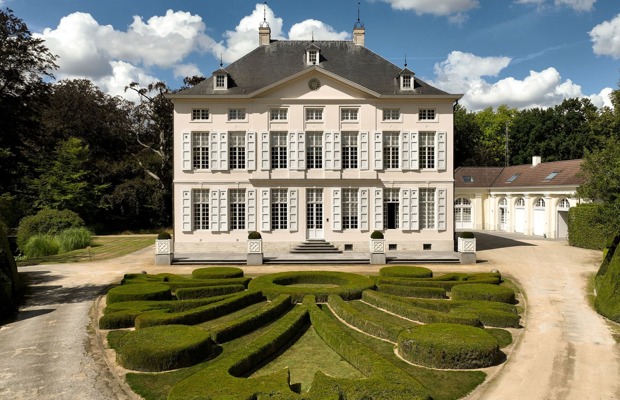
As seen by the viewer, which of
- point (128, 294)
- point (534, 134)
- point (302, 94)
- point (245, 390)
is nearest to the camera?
point (245, 390)

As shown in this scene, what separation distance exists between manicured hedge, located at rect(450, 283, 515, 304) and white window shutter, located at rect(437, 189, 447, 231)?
11.3 meters

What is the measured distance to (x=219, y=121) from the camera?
26.4 m

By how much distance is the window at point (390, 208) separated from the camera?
26.5 metres

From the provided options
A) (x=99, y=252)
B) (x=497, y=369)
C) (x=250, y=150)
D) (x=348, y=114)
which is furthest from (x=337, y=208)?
(x=497, y=369)

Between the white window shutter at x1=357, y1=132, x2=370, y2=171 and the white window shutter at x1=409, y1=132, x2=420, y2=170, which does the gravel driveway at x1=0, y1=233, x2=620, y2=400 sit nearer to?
the white window shutter at x1=357, y1=132, x2=370, y2=171

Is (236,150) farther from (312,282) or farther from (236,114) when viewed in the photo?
(312,282)

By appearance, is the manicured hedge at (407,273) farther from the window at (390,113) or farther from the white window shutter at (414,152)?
the window at (390,113)

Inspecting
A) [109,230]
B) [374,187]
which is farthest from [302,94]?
[109,230]

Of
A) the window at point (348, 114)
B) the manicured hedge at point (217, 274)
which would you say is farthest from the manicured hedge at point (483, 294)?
the window at point (348, 114)

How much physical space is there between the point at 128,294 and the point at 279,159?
1414 centimetres

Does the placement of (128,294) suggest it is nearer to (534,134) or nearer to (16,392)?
(16,392)

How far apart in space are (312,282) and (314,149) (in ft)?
35.8

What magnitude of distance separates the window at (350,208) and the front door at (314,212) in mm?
1439

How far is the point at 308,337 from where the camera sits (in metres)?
11.8
